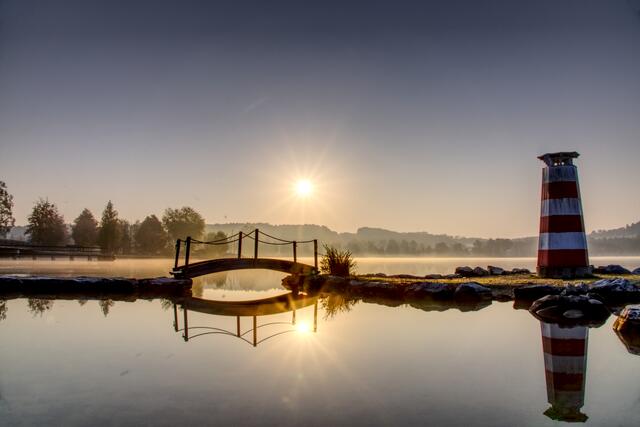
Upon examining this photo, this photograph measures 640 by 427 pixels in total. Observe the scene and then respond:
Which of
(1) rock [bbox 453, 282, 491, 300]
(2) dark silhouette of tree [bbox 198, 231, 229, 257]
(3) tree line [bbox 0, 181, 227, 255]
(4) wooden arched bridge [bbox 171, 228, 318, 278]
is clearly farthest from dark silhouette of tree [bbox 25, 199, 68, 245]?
(1) rock [bbox 453, 282, 491, 300]

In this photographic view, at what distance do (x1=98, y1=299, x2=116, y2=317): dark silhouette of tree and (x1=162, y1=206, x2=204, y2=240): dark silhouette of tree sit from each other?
76.4 m

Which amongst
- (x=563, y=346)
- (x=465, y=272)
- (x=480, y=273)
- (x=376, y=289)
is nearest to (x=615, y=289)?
(x=563, y=346)

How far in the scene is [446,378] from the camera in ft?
16.0

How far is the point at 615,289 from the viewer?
11.4 metres

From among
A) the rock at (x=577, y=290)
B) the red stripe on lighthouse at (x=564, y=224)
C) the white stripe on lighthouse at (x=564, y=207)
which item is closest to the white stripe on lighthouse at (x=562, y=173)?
the white stripe on lighthouse at (x=564, y=207)

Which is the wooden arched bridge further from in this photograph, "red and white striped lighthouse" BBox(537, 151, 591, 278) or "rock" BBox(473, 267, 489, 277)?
"red and white striped lighthouse" BBox(537, 151, 591, 278)

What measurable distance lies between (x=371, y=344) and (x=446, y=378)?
6.90ft

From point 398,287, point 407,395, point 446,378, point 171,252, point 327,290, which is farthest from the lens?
point 171,252

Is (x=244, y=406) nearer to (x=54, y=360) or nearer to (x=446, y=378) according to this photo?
(x=446, y=378)

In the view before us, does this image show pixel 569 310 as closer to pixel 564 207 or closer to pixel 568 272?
pixel 568 272

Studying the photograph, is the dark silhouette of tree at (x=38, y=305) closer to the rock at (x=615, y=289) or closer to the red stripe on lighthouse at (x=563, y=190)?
the rock at (x=615, y=289)

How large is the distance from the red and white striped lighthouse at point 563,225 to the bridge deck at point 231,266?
909 cm

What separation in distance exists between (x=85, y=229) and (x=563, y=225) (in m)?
82.3

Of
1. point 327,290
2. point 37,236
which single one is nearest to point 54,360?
point 327,290
